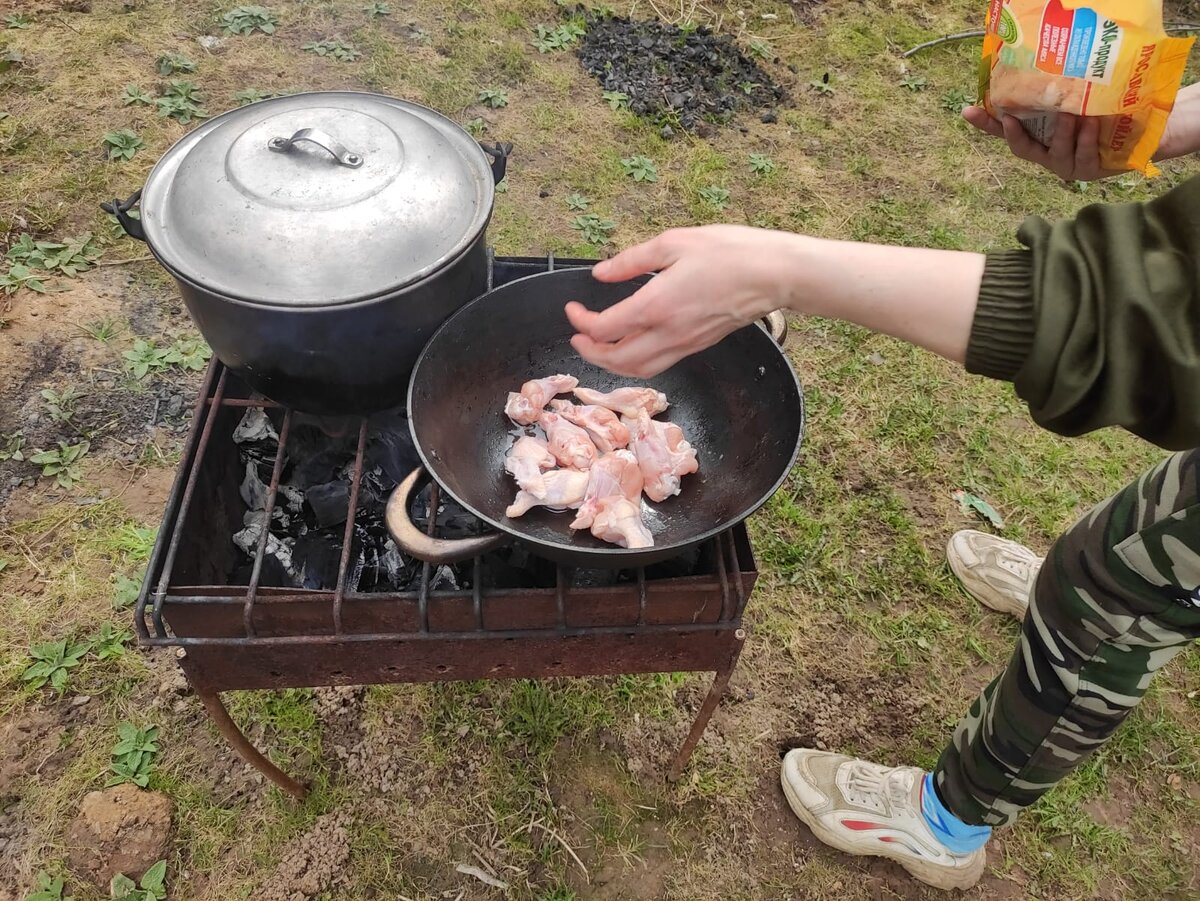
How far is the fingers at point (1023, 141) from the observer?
7.61ft

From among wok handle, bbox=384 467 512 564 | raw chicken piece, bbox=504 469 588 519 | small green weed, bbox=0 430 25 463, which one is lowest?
small green weed, bbox=0 430 25 463

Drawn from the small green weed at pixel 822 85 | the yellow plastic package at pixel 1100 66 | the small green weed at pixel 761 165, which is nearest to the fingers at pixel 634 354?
the yellow plastic package at pixel 1100 66

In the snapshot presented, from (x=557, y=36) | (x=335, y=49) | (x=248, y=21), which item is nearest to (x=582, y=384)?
(x=335, y=49)

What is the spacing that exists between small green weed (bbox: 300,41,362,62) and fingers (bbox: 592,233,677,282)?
4.97 meters

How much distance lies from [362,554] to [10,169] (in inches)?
162

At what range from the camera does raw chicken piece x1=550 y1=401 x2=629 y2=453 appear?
8.27ft

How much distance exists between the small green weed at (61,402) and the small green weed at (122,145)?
6.31ft

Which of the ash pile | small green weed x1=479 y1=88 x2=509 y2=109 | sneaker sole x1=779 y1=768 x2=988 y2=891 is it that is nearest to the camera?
sneaker sole x1=779 y1=768 x2=988 y2=891

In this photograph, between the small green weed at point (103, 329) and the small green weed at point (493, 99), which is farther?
the small green weed at point (493, 99)

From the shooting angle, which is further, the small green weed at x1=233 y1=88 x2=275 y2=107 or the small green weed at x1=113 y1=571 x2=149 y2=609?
the small green weed at x1=233 y1=88 x2=275 y2=107

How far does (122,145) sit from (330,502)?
3786 millimetres

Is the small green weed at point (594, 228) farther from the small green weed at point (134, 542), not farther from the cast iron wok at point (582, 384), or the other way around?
the small green weed at point (134, 542)

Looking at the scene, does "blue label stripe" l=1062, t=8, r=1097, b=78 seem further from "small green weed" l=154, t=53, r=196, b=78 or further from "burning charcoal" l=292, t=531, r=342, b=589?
"small green weed" l=154, t=53, r=196, b=78

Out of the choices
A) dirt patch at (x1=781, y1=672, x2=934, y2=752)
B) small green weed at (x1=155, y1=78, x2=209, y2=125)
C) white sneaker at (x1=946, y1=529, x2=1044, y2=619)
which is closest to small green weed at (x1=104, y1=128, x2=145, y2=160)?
small green weed at (x1=155, y1=78, x2=209, y2=125)
